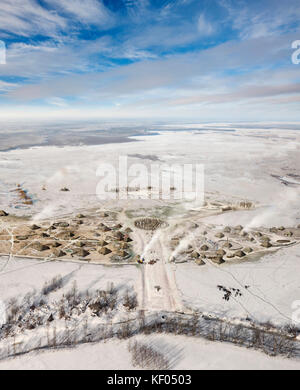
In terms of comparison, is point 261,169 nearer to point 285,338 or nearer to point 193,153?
point 193,153

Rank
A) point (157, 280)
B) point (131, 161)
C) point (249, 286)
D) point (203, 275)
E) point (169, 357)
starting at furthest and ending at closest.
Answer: point (131, 161) < point (203, 275) < point (157, 280) < point (249, 286) < point (169, 357)

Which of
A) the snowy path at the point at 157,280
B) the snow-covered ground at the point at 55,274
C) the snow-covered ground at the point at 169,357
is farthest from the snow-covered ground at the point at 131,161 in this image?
the snow-covered ground at the point at 169,357

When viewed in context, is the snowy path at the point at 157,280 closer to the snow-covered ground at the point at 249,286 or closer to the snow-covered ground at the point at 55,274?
the snow-covered ground at the point at 249,286

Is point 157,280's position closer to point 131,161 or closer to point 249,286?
point 249,286

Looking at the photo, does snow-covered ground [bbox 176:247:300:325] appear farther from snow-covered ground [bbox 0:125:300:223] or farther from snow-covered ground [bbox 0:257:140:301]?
snow-covered ground [bbox 0:125:300:223]

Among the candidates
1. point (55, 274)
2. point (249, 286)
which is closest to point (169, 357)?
point (249, 286)

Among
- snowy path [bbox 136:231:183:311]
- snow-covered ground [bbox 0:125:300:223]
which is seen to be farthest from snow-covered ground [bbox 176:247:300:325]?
snow-covered ground [bbox 0:125:300:223]

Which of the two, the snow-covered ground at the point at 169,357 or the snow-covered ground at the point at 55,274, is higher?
the snow-covered ground at the point at 55,274

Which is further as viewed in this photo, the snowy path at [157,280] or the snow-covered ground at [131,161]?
the snow-covered ground at [131,161]
